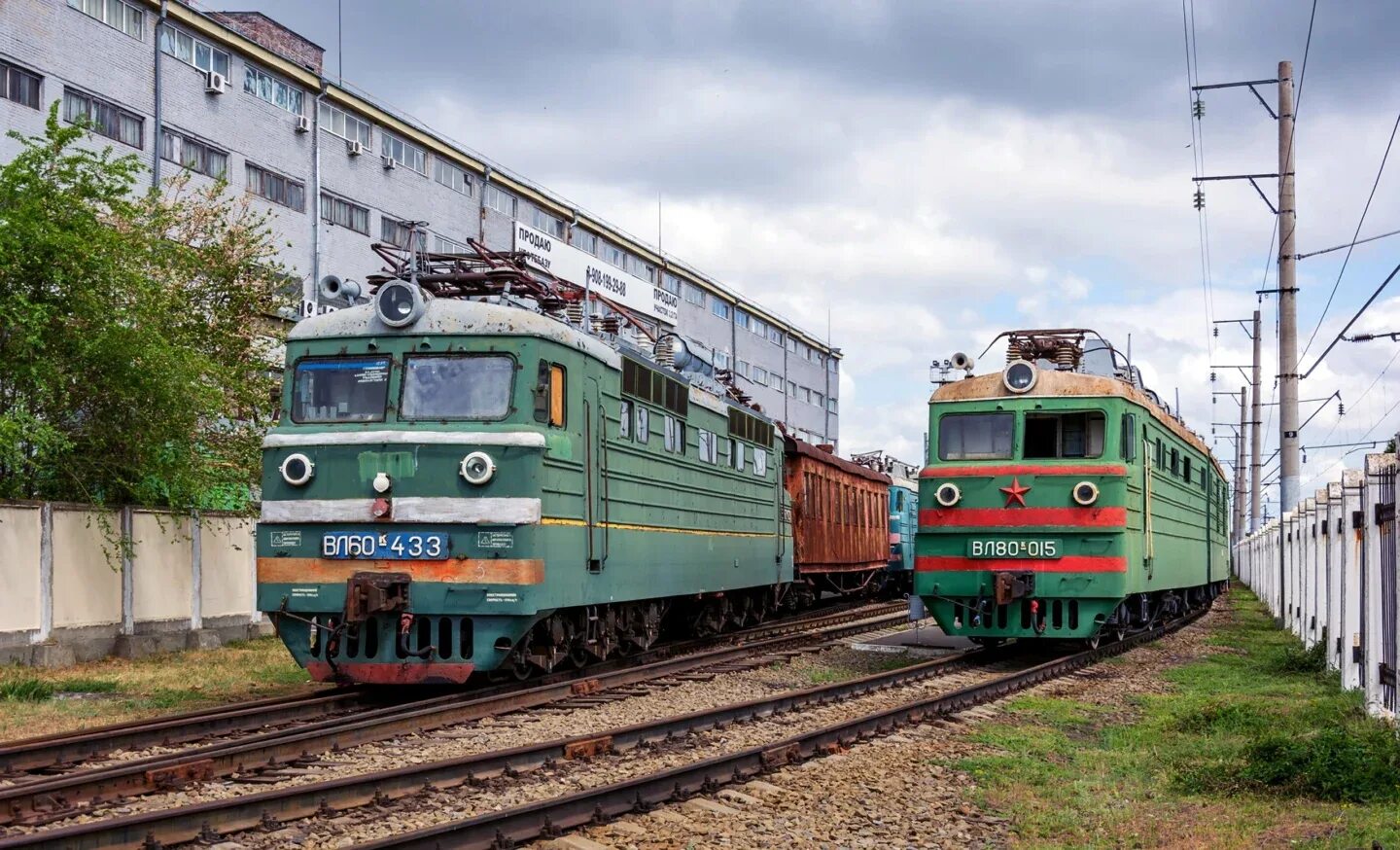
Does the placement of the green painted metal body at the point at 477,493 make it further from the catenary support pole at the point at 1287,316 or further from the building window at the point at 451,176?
the building window at the point at 451,176

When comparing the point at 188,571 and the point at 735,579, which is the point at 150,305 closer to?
the point at 188,571

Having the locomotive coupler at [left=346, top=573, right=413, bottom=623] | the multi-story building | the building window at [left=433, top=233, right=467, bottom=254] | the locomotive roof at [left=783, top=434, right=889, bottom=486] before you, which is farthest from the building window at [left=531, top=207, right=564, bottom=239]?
the locomotive coupler at [left=346, top=573, right=413, bottom=623]

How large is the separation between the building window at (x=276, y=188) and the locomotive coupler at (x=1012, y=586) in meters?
24.7

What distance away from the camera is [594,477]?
1451 cm

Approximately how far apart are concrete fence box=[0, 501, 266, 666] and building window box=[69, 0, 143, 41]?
1607 centimetres

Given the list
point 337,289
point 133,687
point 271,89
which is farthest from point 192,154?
point 133,687

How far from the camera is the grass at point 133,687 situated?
1232 centimetres

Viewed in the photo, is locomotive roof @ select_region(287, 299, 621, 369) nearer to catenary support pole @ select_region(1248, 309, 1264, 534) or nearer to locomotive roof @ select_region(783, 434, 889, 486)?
locomotive roof @ select_region(783, 434, 889, 486)

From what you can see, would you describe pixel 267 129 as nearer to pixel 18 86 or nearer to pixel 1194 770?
pixel 18 86

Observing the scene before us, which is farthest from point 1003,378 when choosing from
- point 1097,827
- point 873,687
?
point 1097,827

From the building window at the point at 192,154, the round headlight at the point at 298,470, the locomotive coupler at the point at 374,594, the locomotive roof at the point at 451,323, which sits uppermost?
the building window at the point at 192,154

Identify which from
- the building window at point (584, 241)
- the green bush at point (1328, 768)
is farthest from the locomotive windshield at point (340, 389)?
the building window at point (584, 241)

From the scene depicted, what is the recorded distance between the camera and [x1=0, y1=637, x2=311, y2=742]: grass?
12.3 m

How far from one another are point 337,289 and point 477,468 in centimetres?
289
